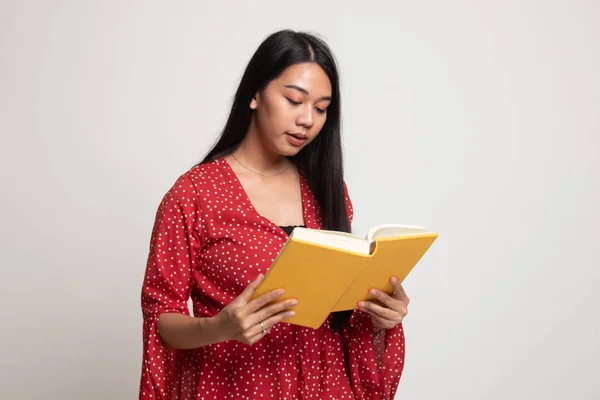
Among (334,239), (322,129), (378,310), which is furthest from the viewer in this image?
(322,129)

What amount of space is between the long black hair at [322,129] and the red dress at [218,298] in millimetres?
106

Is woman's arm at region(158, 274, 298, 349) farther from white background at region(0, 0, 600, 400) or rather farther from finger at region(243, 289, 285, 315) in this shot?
white background at region(0, 0, 600, 400)

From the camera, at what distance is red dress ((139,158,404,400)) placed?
165 cm

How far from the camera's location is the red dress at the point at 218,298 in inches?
64.9

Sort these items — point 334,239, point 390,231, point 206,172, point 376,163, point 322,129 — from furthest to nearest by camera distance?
point 376,163 < point 322,129 < point 206,172 < point 390,231 < point 334,239

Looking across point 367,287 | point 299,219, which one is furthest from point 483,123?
point 367,287

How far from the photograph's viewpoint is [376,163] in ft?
10.5

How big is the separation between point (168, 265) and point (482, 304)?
200cm

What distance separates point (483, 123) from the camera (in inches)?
128

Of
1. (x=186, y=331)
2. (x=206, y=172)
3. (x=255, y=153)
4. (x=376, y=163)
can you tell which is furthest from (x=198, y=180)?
(x=376, y=163)

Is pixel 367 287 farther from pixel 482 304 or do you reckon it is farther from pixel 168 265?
pixel 482 304

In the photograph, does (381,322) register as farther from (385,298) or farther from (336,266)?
(336,266)

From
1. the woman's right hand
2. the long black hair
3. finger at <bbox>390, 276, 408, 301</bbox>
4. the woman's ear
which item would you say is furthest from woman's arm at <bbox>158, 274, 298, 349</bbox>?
the woman's ear

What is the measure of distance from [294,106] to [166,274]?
446 millimetres
